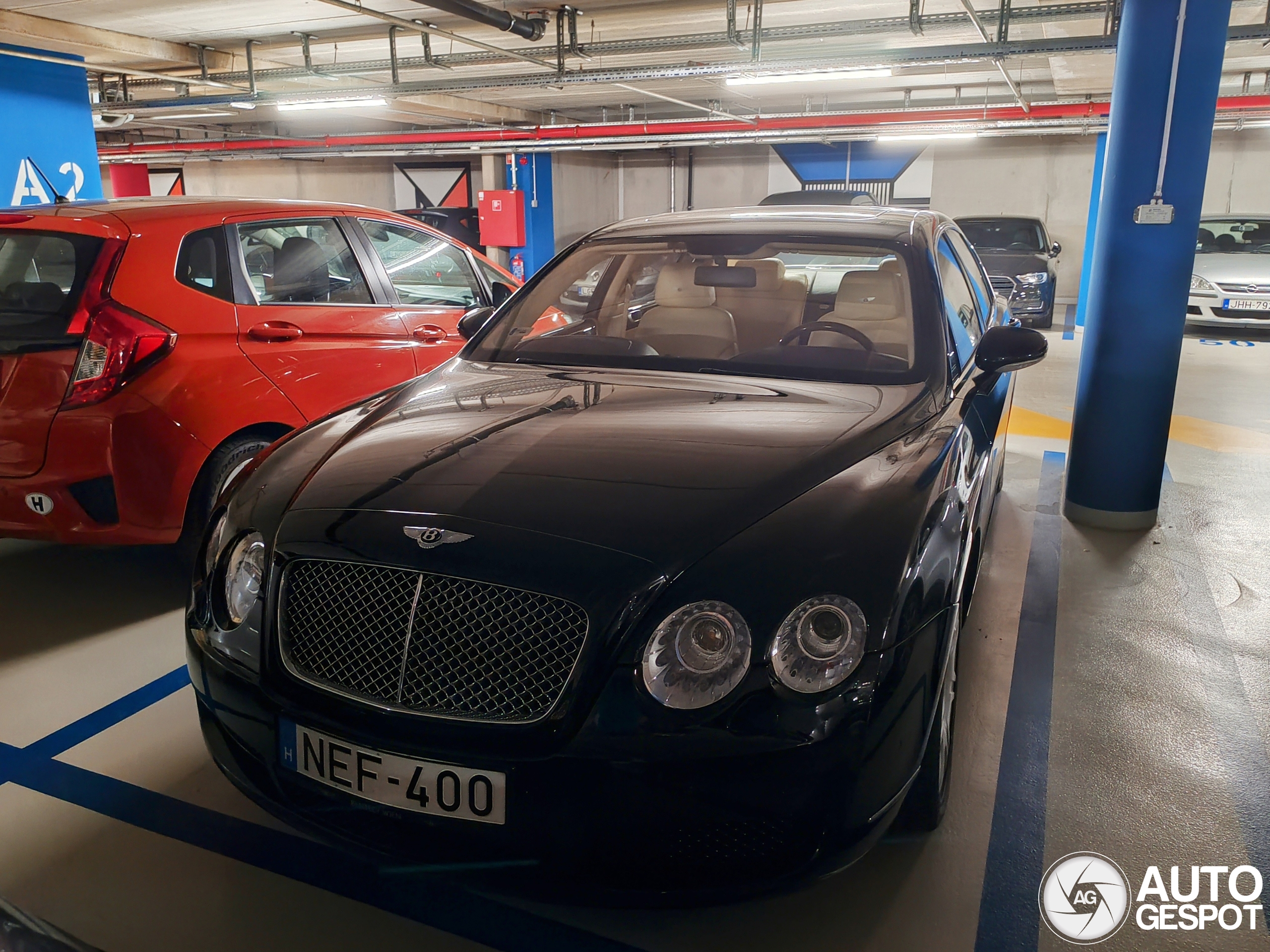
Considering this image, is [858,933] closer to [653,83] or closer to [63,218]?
[63,218]

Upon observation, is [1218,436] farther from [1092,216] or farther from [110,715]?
[1092,216]

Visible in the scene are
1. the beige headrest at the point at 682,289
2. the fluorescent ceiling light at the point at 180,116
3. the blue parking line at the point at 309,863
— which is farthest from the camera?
the fluorescent ceiling light at the point at 180,116

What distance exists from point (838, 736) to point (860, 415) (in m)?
0.86

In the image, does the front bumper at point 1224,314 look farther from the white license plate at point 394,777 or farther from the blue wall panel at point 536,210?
the blue wall panel at point 536,210

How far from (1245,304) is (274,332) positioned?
10775 mm

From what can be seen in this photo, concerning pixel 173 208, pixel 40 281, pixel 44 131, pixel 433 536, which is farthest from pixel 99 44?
pixel 433 536

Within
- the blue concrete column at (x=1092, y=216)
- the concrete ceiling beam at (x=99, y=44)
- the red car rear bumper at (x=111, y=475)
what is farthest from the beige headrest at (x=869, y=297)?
the blue concrete column at (x=1092, y=216)

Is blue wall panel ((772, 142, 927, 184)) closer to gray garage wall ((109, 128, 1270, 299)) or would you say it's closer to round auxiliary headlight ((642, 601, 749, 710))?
gray garage wall ((109, 128, 1270, 299))

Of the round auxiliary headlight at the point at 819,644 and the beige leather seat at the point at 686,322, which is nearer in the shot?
the round auxiliary headlight at the point at 819,644

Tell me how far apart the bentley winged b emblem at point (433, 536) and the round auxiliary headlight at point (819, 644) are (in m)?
0.55

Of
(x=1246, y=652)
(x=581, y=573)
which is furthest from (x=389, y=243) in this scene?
(x=1246, y=652)

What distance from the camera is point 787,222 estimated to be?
9.05 ft

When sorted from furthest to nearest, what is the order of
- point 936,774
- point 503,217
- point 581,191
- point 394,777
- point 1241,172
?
point 581,191, point 503,217, point 1241,172, point 936,774, point 394,777
